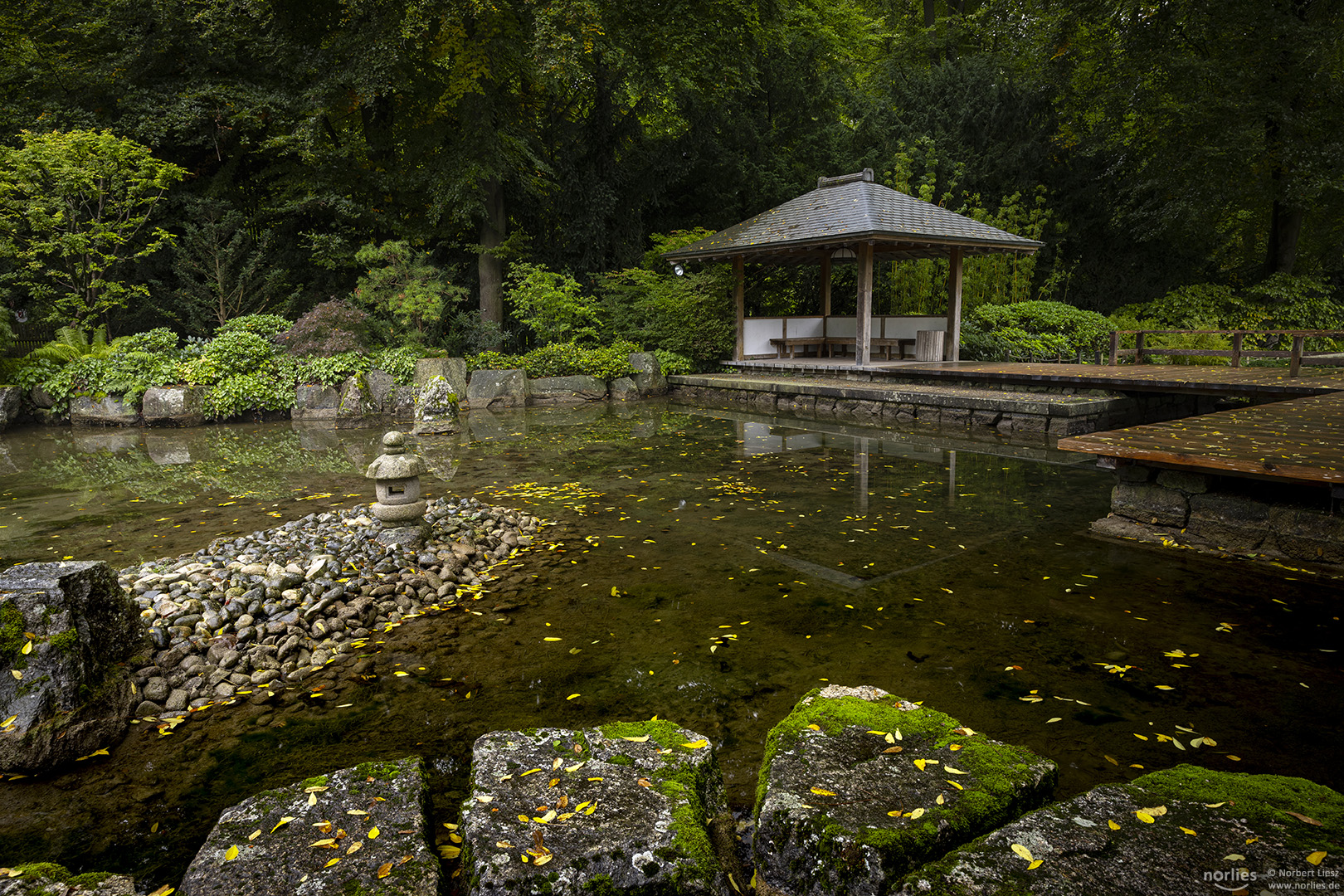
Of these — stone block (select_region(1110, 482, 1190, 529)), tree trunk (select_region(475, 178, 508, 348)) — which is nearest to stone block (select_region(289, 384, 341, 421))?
tree trunk (select_region(475, 178, 508, 348))

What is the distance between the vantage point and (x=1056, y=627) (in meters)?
4.29

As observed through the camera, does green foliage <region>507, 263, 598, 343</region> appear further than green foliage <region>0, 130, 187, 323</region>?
Yes

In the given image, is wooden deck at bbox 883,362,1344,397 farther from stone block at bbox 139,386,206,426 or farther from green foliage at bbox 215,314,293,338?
stone block at bbox 139,386,206,426

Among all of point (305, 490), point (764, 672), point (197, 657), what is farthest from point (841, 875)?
point (305, 490)

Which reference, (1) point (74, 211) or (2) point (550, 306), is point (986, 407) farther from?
(1) point (74, 211)

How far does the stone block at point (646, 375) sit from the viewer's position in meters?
17.0

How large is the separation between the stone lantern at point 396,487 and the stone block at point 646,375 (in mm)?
11166

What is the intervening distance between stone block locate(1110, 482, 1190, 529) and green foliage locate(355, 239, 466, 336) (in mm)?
13547

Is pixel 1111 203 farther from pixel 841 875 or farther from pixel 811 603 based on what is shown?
pixel 841 875

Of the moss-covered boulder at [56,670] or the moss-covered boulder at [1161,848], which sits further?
the moss-covered boulder at [56,670]

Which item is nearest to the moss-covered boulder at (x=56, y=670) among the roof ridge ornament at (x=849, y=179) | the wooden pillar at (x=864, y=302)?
the wooden pillar at (x=864, y=302)

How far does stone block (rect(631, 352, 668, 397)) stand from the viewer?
667 inches

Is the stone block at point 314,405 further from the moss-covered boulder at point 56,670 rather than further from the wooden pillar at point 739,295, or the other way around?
the moss-covered boulder at point 56,670

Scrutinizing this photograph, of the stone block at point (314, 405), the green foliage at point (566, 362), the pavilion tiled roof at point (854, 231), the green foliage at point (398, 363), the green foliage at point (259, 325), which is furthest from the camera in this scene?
the green foliage at point (566, 362)
